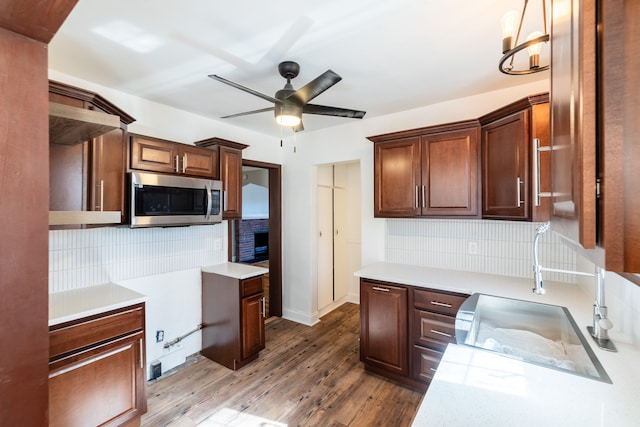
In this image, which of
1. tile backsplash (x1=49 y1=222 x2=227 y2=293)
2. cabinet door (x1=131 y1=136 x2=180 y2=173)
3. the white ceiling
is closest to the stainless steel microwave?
cabinet door (x1=131 y1=136 x2=180 y2=173)

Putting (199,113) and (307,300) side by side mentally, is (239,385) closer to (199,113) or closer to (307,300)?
(307,300)

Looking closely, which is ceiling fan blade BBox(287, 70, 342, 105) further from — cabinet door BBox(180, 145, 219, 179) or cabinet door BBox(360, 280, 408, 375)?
cabinet door BBox(360, 280, 408, 375)

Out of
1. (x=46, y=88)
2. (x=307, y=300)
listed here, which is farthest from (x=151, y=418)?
(x=46, y=88)

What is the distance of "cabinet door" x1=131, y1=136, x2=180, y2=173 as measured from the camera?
89.3 inches

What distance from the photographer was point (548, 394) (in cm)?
97

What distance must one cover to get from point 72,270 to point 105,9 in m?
1.82

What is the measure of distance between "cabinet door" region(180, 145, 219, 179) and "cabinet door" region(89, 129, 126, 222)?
0.49 m

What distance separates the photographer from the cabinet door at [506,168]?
6.58 feet

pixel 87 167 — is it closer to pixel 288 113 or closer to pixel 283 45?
pixel 288 113

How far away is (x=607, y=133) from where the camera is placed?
0.44 m

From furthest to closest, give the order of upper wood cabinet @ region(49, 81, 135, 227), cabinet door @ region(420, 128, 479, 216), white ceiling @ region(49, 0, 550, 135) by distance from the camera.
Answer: cabinet door @ region(420, 128, 479, 216) < upper wood cabinet @ region(49, 81, 135, 227) < white ceiling @ region(49, 0, 550, 135)

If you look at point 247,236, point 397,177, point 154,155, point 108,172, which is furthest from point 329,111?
point 247,236

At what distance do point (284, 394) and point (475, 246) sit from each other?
2.12 m

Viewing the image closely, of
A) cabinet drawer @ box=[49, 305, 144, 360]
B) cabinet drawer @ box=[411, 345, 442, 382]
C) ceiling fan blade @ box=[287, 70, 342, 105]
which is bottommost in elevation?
cabinet drawer @ box=[411, 345, 442, 382]
